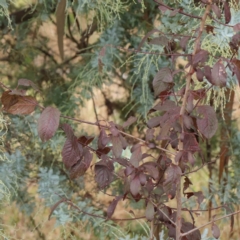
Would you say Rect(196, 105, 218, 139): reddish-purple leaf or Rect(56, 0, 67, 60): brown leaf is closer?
Rect(196, 105, 218, 139): reddish-purple leaf

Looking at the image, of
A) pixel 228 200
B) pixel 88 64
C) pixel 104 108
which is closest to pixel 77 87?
pixel 88 64

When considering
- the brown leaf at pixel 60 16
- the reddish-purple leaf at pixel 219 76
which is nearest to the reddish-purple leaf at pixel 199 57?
the reddish-purple leaf at pixel 219 76

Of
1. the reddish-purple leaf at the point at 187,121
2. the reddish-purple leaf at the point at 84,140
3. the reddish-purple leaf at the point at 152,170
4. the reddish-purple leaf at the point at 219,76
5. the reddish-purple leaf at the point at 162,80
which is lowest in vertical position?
the reddish-purple leaf at the point at 152,170

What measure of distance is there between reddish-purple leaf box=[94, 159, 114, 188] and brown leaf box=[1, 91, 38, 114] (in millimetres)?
124

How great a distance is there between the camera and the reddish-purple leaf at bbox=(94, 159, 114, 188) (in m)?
0.64

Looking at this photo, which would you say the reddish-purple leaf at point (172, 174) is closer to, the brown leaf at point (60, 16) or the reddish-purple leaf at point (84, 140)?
the reddish-purple leaf at point (84, 140)

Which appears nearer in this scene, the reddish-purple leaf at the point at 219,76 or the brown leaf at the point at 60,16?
the reddish-purple leaf at the point at 219,76

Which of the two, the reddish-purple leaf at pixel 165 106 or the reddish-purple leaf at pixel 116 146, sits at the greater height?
the reddish-purple leaf at pixel 165 106

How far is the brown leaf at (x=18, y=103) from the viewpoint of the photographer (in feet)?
1.98

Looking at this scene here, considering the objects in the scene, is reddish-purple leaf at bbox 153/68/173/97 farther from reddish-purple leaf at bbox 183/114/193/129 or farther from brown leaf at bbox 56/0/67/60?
brown leaf at bbox 56/0/67/60

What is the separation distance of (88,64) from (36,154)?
26 cm

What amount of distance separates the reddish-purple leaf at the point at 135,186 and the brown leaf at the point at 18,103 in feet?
0.54

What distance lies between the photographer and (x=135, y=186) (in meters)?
0.60

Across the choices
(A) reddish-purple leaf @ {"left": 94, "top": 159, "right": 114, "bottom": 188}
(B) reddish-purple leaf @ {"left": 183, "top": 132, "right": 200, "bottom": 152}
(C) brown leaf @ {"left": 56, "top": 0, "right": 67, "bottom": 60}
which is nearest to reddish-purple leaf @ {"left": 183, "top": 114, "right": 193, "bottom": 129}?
(B) reddish-purple leaf @ {"left": 183, "top": 132, "right": 200, "bottom": 152}
